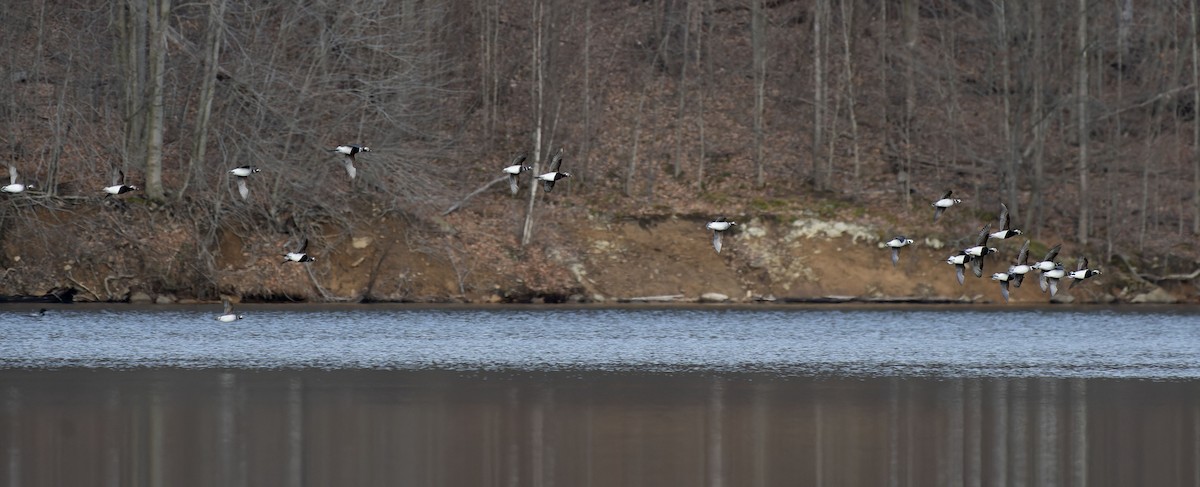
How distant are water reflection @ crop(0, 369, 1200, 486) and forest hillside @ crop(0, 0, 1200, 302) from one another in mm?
18113

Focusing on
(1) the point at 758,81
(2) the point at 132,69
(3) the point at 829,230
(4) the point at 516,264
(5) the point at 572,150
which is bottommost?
(4) the point at 516,264

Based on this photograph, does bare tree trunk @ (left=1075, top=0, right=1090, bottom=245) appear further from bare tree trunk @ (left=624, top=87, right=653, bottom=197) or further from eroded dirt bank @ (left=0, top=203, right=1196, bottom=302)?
bare tree trunk @ (left=624, top=87, right=653, bottom=197)

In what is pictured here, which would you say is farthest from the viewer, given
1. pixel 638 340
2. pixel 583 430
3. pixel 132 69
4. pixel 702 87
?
pixel 702 87

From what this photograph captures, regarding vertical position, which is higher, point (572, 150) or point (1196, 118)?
point (1196, 118)

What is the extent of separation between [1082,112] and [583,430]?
1290 inches

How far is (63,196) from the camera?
39.9 metres

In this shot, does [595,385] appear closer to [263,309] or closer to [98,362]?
[98,362]

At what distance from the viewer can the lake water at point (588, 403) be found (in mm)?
14356

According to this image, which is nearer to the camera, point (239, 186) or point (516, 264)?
point (239, 186)

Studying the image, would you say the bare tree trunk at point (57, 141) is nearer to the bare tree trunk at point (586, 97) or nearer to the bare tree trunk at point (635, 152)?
the bare tree trunk at point (586, 97)

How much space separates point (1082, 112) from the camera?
4588 centimetres

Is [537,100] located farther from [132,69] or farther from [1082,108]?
[1082,108]

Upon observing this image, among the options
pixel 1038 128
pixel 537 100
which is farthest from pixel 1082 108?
pixel 537 100

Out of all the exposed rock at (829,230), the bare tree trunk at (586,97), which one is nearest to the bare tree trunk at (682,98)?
the bare tree trunk at (586,97)
